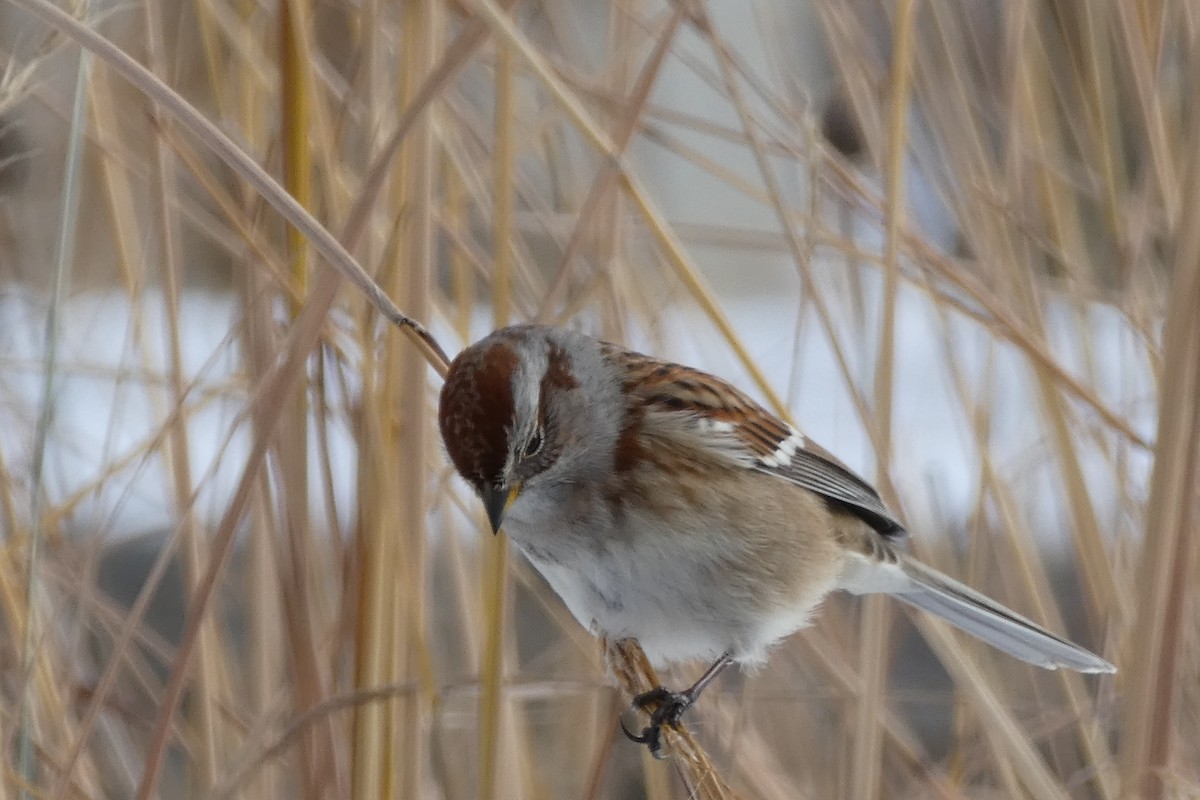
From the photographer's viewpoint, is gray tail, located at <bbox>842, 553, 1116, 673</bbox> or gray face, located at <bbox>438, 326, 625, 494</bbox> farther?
gray tail, located at <bbox>842, 553, 1116, 673</bbox>

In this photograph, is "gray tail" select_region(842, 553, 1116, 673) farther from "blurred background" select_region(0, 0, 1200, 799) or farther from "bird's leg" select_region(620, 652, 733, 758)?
"bird's leg" select_region(620, 652, 733, 758)

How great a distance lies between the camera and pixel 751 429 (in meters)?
1.71

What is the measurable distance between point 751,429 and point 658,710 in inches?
16.8

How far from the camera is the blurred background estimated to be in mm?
1191

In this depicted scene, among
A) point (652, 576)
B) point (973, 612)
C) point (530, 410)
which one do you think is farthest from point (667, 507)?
point (973, 612)

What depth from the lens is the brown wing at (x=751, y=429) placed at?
1.64m

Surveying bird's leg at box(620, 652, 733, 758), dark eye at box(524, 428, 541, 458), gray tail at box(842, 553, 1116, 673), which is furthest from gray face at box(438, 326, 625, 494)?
gray tail at box(842, 553, 1116, 673)

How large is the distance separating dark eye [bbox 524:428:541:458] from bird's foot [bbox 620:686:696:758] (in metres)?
0.30

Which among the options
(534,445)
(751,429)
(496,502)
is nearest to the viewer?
(496,502)

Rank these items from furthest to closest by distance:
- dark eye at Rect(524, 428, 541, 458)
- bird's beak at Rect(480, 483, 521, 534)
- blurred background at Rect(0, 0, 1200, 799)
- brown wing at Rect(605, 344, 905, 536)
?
brown wing at Rect(605, 344, 905, 536) < dark eye at Rect(524, 428, 541, 458) < bird's beak at Rect(480, 483, 521, 534) < blurred background at Rect(0, 0, 1200, 799)

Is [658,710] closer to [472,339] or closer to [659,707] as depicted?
[659,707]

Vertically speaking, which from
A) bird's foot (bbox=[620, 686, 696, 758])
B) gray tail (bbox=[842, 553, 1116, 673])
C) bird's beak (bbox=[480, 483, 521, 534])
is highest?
bird's beak (bbox=[480, 483, 521, 534])

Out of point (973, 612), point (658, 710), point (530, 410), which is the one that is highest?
point (530, 410)

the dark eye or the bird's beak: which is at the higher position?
the dark eye
